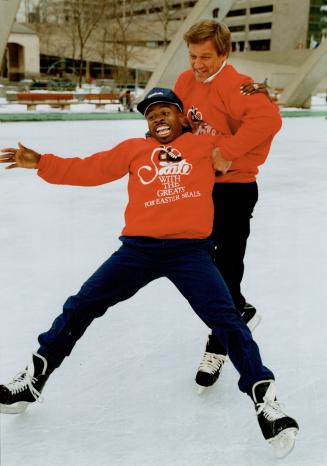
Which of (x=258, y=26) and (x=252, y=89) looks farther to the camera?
(x=258, y=26)

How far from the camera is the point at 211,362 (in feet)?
7.60

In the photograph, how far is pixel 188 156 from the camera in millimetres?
2018

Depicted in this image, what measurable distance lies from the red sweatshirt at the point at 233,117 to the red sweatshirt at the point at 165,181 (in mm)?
122

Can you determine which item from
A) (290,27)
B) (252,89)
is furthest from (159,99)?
(290,27)

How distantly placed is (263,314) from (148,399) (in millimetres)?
1051

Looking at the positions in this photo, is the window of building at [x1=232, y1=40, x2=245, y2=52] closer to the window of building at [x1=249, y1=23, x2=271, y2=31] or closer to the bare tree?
the window of building at [x1=249, y1=23, x2=271, y2=31]

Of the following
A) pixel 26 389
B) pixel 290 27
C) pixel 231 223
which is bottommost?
pixel 26 389

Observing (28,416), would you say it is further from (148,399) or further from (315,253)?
(315,253)

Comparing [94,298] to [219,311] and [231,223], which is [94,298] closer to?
[219,311]

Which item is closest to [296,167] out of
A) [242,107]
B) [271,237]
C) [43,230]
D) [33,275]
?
[271,237]

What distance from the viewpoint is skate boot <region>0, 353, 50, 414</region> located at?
200 cm

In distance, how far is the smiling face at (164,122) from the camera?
2033 mm

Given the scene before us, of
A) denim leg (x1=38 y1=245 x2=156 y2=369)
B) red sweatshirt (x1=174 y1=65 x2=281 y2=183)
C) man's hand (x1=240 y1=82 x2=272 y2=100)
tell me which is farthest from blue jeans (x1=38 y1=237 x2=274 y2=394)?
man's hand (x1=240 y1=82 x2=272 y2=100)

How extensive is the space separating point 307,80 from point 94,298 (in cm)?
1978
